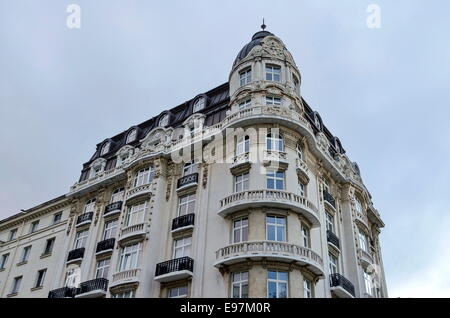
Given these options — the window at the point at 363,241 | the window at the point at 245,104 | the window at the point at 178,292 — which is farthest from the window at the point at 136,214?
the window at the point at 363,241

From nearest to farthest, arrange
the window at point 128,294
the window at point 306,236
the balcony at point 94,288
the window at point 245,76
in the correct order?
1. the window at point 306,236
2. the window at point 128,294
3. the balcony at point 94,288
4. the window at point 245,76

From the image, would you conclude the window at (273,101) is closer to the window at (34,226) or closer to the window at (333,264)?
the window at (333,264)

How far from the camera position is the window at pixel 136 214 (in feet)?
111

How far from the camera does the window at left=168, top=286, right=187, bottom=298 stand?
28627 mm

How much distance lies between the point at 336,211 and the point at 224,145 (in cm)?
1113

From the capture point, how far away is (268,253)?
25.6 m

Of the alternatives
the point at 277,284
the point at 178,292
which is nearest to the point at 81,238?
the point at 178,292

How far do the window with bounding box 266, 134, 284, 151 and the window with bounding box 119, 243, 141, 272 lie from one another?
12088 millimetres

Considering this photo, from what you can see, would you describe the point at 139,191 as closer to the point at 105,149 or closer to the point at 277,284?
the point at 105,149

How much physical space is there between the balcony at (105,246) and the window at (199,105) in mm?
13644

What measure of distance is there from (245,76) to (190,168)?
9.31 m

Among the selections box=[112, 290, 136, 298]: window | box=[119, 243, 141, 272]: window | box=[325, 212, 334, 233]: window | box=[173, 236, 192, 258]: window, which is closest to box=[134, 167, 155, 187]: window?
box=[119, 243, 141, 272]: window
